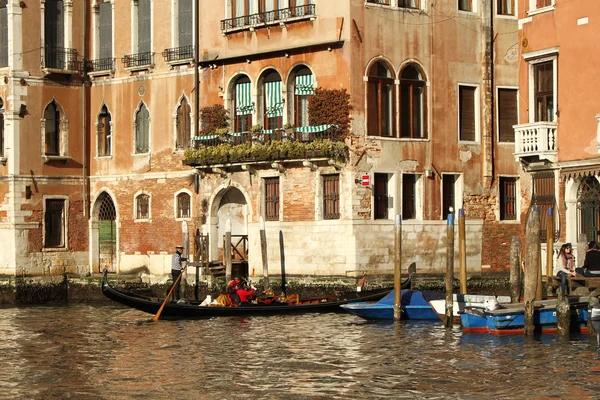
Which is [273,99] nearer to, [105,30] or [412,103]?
[412,103]

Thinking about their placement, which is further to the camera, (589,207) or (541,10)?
(541,10)

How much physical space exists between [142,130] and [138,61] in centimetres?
158

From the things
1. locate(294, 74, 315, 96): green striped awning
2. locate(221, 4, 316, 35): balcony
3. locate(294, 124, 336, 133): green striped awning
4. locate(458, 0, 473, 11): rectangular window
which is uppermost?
locate(458, 0, 473, 11): rectangular window

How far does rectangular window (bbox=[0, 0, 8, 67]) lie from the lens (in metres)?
31.5

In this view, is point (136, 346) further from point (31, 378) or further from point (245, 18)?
point (245, 18)

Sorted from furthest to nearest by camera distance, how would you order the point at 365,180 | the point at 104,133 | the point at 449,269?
1. the point at 104,133
2. the point at 365,180
3. the point at 449,269

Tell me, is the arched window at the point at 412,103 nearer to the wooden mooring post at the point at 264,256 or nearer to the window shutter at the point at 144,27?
the wooden mooring post at the point at 264,256

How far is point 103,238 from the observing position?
32.4m

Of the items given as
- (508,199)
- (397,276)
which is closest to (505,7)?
(508,199)

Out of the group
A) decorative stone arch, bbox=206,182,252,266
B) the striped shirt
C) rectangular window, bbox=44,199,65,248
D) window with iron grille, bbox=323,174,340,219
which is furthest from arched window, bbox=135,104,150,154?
window with iron grille, bbox=323,174,340,219

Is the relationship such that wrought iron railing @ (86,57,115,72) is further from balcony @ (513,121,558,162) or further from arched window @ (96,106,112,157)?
balcony @ (513,121,558,162)

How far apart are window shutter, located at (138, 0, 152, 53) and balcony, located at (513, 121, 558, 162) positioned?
992 cm

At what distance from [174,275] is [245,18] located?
5628 millimetres

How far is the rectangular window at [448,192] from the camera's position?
93.2 ft
